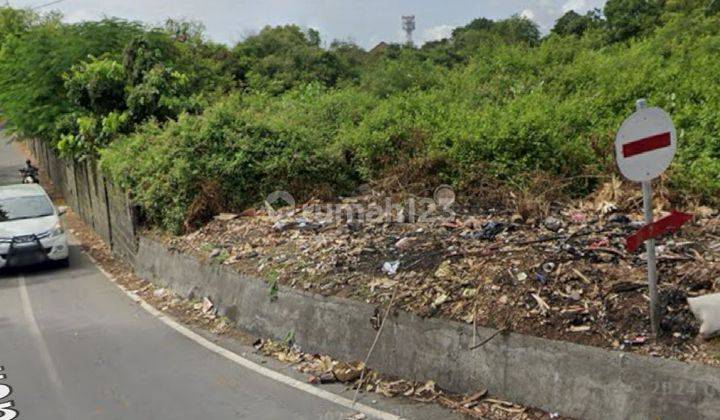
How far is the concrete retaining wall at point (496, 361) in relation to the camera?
16.1 feet

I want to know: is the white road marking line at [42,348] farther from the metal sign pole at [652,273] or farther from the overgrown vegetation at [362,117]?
the metal sign pole at [652,273]

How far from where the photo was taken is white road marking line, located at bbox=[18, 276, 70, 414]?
6.85 m

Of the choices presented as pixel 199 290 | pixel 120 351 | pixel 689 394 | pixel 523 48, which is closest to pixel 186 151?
pixel 199 290

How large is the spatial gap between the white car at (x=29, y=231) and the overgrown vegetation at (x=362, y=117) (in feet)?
5.70

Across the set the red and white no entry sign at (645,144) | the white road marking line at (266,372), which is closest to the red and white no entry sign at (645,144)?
the red and white no entry sign at (645,144)

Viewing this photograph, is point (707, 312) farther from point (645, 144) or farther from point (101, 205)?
point (101, 205)

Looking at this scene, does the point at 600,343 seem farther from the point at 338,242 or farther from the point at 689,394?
the point at 338,242

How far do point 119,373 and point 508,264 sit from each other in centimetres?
444

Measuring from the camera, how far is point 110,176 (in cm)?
1482

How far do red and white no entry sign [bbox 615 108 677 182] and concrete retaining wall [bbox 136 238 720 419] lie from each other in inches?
58.1

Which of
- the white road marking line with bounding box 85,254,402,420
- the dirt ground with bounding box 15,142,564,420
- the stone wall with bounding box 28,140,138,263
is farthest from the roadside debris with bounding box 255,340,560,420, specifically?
the stone wall with bounding box 28,140,138,263

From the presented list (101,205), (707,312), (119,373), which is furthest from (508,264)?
(101,205)

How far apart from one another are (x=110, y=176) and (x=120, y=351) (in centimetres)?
759

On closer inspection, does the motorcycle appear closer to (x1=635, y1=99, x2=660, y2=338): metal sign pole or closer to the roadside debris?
the roadside debris
